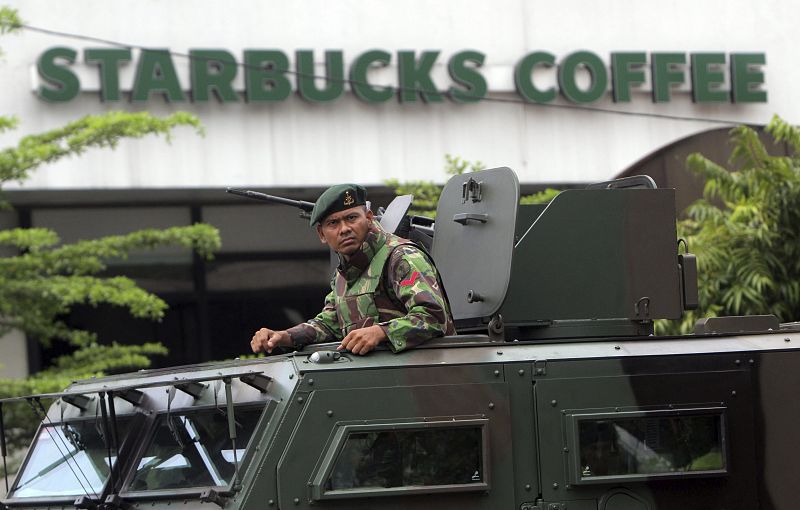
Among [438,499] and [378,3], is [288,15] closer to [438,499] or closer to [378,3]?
[378,3]

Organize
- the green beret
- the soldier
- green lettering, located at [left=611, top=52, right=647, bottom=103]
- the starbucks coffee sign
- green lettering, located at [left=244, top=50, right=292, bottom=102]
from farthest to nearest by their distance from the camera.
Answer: green lettering, located at [left=611, top=52, right=647, bottom=103], green lettering, located at [left=244, top=50, right=292, bottom=102], the starbucks coffee sign, the green beret, the soldier

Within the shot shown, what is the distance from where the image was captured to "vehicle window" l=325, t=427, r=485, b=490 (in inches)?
205

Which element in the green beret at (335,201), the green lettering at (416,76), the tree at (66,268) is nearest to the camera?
the green beret at (335,201)

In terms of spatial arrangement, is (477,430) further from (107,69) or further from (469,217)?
(107,69)

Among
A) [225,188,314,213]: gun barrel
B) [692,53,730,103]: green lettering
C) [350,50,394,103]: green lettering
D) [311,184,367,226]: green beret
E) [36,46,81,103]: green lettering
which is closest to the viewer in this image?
[311,184,367,226]: green beret

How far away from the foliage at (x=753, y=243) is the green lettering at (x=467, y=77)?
339cm

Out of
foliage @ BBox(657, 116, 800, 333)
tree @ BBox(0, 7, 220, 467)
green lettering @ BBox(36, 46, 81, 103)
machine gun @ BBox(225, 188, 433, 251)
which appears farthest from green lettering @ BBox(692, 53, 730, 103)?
machine gun @ BBox(225, 188, 433, 251)

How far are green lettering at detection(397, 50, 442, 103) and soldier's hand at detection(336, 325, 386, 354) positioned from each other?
379 inches

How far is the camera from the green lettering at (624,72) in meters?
15.3

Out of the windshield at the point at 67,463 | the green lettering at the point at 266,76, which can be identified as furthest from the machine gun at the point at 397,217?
the green lettering at the point at 266,76

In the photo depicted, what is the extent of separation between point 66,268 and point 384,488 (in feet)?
28.0

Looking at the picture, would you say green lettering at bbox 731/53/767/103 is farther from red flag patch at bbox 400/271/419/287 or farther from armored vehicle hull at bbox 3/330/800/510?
red flag patch at bbox 400/271/419/287

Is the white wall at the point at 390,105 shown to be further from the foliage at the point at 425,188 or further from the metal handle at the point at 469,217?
the metal handle at the point at 469,217

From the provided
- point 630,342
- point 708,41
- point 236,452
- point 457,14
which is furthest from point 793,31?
point 236,452
